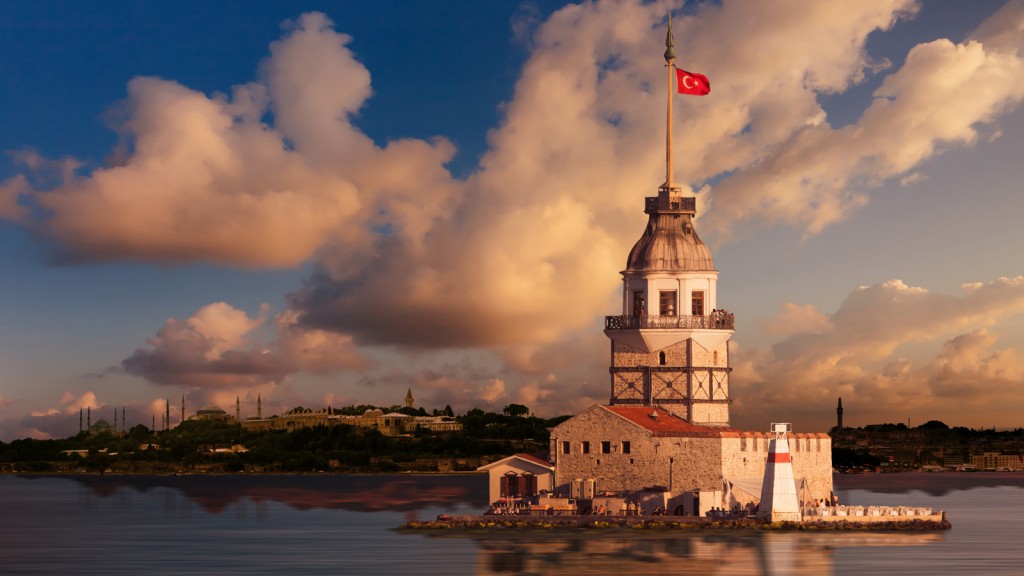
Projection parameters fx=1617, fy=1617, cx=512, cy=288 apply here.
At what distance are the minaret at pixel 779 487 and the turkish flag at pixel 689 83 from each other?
21465mm

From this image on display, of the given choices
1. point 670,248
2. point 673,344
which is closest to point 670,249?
point 670,248

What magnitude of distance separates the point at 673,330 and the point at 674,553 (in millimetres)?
21804

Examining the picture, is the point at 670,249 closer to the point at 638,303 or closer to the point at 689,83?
the point at 638,303

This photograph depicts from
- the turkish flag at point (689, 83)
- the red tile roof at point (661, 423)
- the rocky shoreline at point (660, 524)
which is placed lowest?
the rocky shoreline at point (660, 524)

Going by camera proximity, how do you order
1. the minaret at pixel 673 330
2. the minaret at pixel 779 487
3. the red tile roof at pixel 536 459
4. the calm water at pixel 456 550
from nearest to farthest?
the calm water at pixel 456 550 < the minaret at pixel 779 487 < the red tile roof at pixel 536 459 < the minaret at pixel 673 330

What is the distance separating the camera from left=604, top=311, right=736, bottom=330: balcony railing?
97500mm

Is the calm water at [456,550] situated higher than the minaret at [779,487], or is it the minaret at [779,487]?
the minaret at [779,487]

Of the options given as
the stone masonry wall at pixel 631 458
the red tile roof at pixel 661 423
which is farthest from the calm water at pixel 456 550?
the red tile roof at pixel 661 423

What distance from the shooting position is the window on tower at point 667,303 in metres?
98.3

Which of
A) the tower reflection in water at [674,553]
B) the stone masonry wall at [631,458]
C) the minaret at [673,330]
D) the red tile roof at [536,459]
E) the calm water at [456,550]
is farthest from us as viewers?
the minaret at [673,330]

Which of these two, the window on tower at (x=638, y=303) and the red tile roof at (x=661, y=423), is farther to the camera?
the window on tower at (x=638, y=303)

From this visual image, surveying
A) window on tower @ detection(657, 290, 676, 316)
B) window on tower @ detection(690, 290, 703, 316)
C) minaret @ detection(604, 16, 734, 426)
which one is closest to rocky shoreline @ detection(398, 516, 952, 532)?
minaret @ detection(604, 16, 734, 426)

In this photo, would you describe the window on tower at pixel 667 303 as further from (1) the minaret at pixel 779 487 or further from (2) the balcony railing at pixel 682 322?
(1) the minaret at pixel 779 487

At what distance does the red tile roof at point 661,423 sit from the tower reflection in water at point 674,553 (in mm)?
5683
